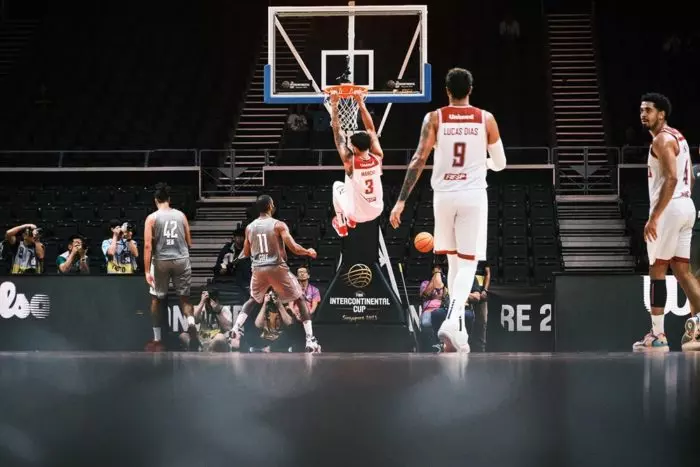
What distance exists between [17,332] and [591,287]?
23.1 ft

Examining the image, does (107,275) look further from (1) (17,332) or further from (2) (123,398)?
(2) (123,398)

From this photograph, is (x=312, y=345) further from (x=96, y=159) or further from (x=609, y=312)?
(x=96, y=159)

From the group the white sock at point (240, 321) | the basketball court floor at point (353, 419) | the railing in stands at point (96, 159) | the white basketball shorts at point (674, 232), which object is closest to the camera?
the basketball court floor at point (353, 419)

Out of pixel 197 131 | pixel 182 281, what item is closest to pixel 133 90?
pixel 197 131

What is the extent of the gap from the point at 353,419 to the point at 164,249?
7050 millimetres

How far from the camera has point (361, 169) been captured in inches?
355

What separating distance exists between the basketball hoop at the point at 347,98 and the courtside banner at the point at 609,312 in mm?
3169

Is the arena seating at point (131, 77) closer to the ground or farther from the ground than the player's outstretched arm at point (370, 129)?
farther from the ground

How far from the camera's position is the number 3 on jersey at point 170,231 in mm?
10454

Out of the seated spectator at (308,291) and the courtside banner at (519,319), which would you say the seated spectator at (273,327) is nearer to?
the seated spectator at (308,291)

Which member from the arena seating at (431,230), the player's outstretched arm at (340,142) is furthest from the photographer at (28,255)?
the player's outstretched arm at (340,142)

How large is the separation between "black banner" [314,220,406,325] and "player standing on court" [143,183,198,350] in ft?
5.65

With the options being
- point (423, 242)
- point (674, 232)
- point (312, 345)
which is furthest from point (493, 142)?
point (312, 345)

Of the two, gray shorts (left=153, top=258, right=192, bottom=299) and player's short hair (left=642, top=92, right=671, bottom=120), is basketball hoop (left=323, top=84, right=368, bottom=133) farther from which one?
player's short hair (left=642, top=92, right=671, bottom=120)
